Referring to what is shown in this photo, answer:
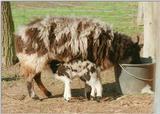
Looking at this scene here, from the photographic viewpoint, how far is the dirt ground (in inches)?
223

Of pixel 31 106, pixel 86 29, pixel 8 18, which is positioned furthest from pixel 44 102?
pixel 8 18

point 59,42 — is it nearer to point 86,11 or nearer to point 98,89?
point 86,11

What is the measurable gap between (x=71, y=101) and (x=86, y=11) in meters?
1.11

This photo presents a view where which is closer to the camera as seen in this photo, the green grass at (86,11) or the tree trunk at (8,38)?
the green grass at (86,11)

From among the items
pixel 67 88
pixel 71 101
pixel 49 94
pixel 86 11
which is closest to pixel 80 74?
pixel 67 88

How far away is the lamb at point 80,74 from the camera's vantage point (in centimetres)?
598

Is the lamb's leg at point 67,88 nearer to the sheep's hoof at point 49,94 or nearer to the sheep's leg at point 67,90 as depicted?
the sheep's leg at point 67,90

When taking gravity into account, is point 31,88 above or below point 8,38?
below

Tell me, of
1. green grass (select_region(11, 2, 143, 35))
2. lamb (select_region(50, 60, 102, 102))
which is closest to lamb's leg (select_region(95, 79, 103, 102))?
lamb (select_region(50, 60, 102, 102))

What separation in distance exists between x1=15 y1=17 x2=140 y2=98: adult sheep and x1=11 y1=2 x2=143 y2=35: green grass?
0.09m

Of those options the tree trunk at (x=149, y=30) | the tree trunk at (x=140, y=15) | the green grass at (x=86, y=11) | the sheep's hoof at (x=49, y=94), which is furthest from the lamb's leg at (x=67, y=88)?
the tree trunk at (x=140, y=15)

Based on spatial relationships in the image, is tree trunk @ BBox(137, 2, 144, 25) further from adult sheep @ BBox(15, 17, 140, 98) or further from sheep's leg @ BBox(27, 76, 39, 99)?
sheep's leg @ BBox(27, 76, 39, 99)

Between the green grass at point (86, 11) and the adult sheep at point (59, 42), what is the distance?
0.31ft

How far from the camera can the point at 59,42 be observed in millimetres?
5840
